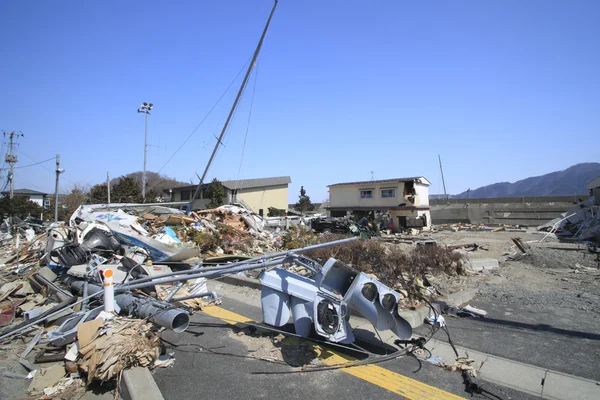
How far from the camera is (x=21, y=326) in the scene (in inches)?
168

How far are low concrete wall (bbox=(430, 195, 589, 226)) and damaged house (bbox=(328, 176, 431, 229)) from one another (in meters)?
5.05

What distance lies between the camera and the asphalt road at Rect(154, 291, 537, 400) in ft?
10.3

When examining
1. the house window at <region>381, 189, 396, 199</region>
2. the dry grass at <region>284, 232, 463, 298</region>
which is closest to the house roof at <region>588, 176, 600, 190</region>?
the house window at <region>381, 189, 396, 199</region>

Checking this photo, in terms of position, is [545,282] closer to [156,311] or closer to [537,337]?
[537,337]

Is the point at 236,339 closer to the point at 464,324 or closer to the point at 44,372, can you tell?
the point at 44,372

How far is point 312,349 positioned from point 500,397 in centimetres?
197

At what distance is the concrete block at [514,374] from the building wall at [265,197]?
125ft

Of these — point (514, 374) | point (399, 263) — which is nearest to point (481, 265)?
point (399, 263)

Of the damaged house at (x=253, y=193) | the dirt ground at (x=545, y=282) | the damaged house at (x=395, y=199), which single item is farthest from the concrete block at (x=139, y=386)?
the damaged house at (x=253, y=193)

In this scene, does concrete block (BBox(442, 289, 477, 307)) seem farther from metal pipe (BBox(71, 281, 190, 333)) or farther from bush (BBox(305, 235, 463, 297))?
metal pipe (BBox(71, 281, 190, 333))

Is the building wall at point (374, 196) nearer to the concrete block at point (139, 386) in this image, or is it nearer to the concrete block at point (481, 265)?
the concrete block at point (481, 265)

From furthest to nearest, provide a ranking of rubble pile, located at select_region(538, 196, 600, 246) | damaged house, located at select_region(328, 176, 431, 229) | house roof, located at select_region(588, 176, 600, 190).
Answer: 1. damaged house, located at select_region(328, 176, 431, 229)
2. house roof, located at select_region(588, 176, 600, 190)
3. rubble pile, located at select_region(538, 196, 600, 246)

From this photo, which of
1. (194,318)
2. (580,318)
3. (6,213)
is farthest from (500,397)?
(6,213)

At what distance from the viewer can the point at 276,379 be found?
3.41 meters
